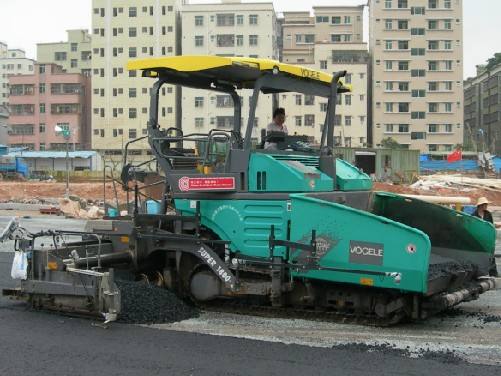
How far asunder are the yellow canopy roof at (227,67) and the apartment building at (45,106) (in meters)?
76.7

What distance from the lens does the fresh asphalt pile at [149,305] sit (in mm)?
6728

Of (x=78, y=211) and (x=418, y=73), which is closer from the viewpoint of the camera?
(x=78, y=211)

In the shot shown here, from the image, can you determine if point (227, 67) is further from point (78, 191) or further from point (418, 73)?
point (418, 73)

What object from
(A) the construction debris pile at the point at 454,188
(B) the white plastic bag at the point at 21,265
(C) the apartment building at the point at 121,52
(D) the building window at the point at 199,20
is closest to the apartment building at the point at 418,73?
(D) the building window at the point at 199,20

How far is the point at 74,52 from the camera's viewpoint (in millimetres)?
94938

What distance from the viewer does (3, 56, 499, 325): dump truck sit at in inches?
245

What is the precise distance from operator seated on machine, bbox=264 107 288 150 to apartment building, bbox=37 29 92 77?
91.0m

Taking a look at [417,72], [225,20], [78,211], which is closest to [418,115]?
[417,72]

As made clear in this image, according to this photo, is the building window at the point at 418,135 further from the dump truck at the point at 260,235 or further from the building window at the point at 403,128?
the dump truck at the point at 260,235

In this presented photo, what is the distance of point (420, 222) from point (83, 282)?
4.02 meters

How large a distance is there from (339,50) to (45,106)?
38370 mm

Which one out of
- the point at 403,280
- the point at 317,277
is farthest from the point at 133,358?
the point at 403,280

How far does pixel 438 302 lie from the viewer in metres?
6.30

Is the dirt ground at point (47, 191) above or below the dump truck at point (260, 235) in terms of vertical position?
below
